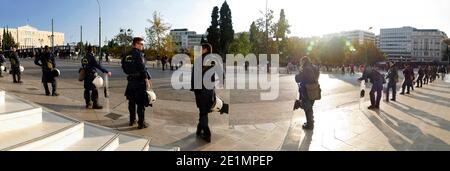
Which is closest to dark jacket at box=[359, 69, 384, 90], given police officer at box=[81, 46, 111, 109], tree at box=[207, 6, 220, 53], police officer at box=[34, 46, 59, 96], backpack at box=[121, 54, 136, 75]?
backpack at box=[121, 54, 136, 75]

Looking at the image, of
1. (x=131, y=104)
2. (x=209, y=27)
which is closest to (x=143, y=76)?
(x=131, y=104)

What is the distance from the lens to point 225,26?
7056cm

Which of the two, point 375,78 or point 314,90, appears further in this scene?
point 375,78

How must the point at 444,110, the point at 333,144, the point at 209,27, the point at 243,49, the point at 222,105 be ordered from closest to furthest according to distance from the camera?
the point at 333,144 → the point at 222,105 → the point at 444,110 → the point at 243,49 → the point at 209,27

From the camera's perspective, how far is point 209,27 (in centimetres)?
7281

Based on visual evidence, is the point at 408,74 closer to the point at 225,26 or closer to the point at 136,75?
the point at 136,75

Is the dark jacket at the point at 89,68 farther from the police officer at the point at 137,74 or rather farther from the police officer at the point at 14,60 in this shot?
the police officer at the point at 14,60

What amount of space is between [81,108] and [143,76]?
10.6ft

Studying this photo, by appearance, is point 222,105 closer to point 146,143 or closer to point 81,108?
point 146,143

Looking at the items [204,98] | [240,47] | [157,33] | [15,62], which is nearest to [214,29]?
[240,47]

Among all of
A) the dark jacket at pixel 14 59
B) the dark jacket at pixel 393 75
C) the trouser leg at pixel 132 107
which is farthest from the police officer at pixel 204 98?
the dark jacket at pixel 14 59

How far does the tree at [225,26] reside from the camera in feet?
231

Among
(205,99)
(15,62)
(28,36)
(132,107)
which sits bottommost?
(132,107)

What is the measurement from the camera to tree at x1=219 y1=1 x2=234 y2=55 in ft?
231
